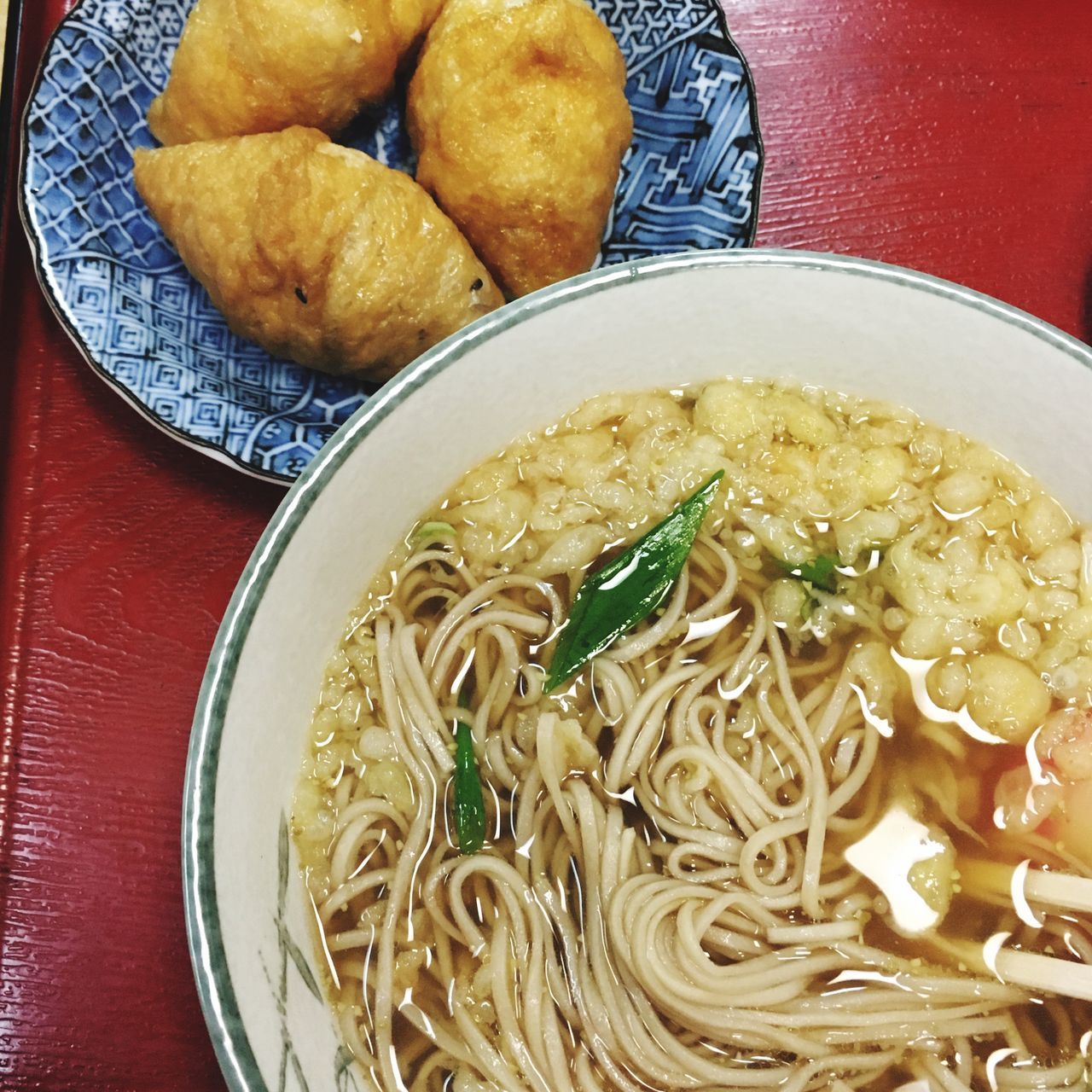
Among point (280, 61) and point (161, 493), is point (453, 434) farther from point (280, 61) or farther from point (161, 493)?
point (280, 61)

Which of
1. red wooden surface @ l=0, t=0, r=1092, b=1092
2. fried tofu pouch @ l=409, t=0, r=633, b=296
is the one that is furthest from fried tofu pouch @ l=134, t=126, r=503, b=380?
red wooden surface @ l=0, t=0, r=1092, b=1092

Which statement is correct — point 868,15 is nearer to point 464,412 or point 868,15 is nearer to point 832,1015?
point 464,412

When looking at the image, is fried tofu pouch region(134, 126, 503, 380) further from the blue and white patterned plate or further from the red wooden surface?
the red wooden surface

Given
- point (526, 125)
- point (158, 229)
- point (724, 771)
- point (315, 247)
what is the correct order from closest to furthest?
point (724, 771), point (315, 247), point (526, 125), point (158, 229)

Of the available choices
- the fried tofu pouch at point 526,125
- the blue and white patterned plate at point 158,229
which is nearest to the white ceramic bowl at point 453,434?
the blue and white patterned plate at point 158,229

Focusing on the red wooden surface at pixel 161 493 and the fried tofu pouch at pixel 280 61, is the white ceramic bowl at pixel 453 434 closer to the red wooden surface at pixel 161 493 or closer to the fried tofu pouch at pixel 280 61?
the red wooden surface at pixel 161 493

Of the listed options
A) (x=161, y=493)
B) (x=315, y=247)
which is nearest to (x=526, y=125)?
(x=315, y=247)
